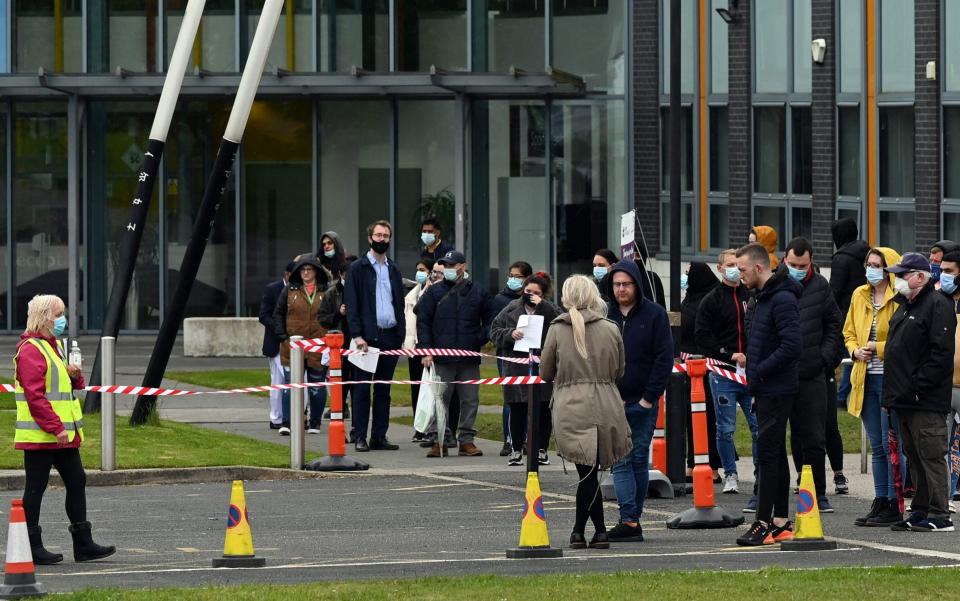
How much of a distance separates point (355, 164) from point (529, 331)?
640 inches

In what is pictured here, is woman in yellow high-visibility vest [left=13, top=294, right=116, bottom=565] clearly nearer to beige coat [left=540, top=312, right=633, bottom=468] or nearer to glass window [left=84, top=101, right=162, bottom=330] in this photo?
beige coat [left=540, top=312, right=633, bottom=468]

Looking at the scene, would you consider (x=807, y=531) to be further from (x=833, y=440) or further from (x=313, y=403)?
(x=313, y=403)

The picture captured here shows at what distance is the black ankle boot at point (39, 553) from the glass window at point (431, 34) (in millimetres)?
20904

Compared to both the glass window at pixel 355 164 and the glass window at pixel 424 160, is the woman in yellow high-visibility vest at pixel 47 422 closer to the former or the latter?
the glass window at pixel 424 160

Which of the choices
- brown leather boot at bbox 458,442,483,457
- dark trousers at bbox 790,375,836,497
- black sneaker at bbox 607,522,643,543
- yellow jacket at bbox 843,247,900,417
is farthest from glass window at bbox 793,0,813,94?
black sneaker at bbox 607,522,643,543

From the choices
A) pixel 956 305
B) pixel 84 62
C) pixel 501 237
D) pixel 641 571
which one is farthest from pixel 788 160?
pixel 641 571

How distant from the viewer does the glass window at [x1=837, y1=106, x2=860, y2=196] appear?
88.6 feet

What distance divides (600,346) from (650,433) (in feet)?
3.67

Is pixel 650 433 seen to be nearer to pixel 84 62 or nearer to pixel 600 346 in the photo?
pixel 600 346

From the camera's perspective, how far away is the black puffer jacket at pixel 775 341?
11672 millimetres

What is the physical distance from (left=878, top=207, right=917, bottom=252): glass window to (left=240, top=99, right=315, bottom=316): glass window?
33.2ft

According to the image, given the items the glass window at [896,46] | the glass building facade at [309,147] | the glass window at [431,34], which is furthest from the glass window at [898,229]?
the glass window at [431,34]

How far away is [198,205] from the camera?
106 feet

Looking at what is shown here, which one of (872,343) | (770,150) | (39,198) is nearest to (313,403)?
(872,343)
